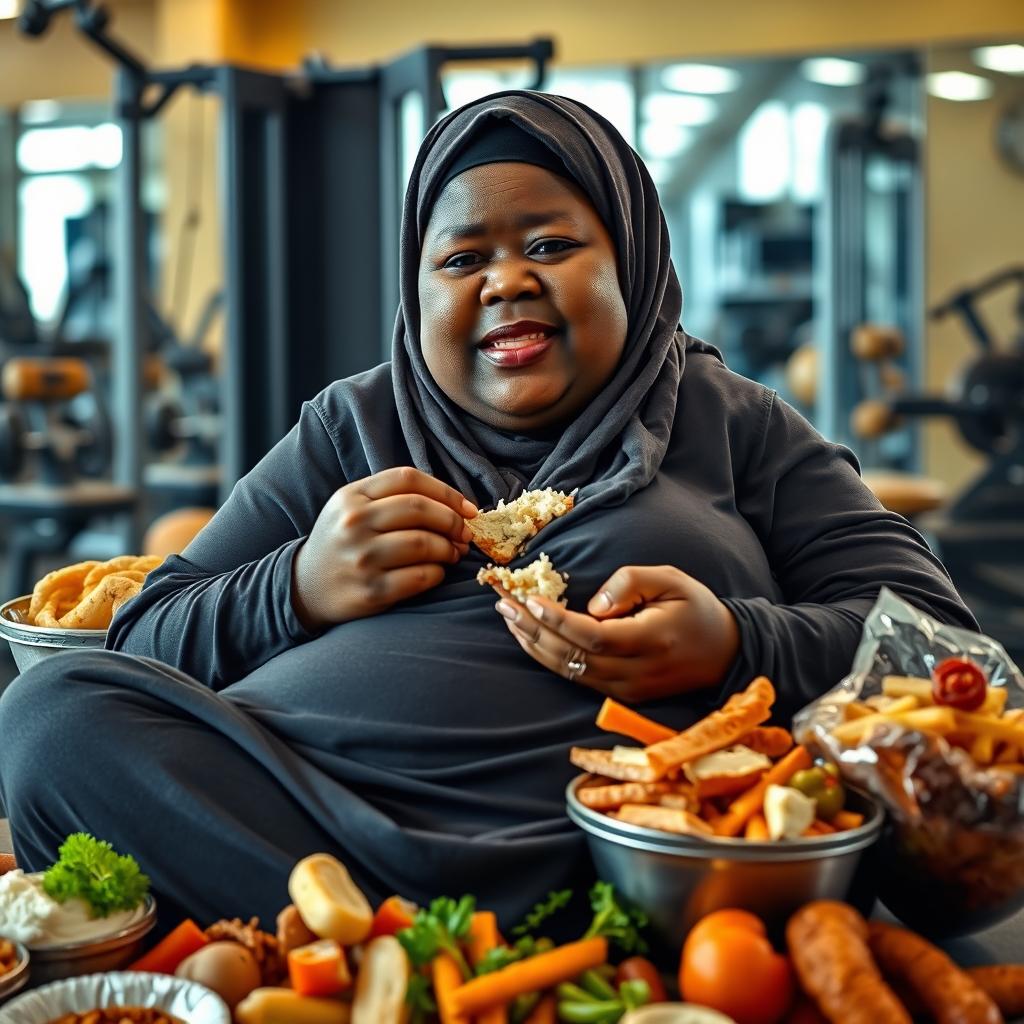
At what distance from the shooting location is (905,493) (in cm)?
459

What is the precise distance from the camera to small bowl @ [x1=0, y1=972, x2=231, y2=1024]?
108 cm

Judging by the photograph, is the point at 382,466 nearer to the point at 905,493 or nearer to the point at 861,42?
the point at 905,493

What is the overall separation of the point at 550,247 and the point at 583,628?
0.44 m

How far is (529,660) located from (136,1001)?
491 millimetres

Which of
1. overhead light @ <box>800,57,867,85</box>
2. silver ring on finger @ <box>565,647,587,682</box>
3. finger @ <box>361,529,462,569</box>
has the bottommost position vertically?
silver ring on finger @ <box>565,647,587,682</box>

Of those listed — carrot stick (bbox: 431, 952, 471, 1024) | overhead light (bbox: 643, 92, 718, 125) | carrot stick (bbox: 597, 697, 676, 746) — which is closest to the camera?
carrot stick (bbox: 431, 952, 471, 1024)

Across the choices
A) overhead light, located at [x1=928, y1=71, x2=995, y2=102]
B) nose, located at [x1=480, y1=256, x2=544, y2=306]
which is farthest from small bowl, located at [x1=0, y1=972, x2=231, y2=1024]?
overhead light, located at [x1=928, y1=71, x2=995, y2=102]

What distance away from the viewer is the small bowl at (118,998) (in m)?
1.08

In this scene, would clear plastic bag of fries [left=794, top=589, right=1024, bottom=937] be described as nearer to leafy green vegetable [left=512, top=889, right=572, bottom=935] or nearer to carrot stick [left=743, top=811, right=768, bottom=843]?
carrot stick [left=743, top=811, right=768, bottom=843]

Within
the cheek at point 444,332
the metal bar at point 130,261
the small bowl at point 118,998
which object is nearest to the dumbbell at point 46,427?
the metal bar at point 130,261

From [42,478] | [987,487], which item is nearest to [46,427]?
[42,478]

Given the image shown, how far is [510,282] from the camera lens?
4.85ft

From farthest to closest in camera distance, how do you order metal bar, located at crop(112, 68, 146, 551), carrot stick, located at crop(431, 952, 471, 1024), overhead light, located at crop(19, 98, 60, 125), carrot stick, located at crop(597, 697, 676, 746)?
overhead light, located at crop(19, 98, 60, 125) → metal bar, located at crop(112, 68, 146, 551) → carrot stick, located at crop(597, 697, 676, 746) → carrot stick, located at crop(431, 952, 471, 1024)

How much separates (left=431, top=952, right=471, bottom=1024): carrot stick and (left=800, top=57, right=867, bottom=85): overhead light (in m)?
7.77
